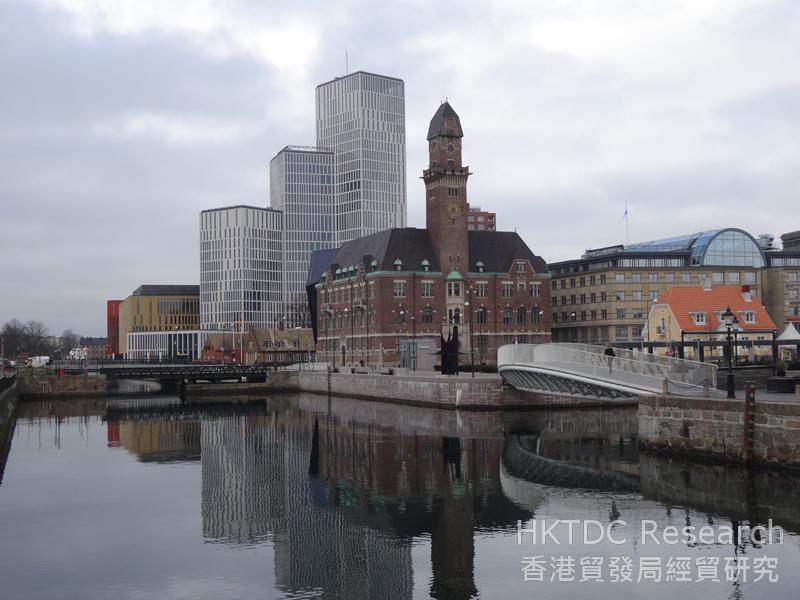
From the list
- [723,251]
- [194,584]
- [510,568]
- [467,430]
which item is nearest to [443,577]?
[510,568]

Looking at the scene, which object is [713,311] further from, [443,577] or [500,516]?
[443,577]

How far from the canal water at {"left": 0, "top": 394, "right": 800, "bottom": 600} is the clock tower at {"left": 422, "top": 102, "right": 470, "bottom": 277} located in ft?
192

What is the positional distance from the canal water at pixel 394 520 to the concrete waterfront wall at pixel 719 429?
1.23m

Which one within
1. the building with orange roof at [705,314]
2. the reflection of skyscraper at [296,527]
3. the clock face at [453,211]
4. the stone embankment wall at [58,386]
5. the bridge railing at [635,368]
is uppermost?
the clock face at [453,211]

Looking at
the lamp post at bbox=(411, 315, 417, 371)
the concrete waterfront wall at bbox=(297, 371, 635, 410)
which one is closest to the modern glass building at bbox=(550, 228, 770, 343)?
the lamp post at bbox=(411, 315, 417, 371)

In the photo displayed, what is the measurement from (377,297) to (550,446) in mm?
63039

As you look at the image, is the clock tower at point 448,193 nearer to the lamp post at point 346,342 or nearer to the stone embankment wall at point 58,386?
the lamp post at point 346,342

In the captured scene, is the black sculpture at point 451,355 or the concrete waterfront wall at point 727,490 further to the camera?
the black sculpture at point 451,355

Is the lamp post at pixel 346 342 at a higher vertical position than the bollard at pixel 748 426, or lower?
higher

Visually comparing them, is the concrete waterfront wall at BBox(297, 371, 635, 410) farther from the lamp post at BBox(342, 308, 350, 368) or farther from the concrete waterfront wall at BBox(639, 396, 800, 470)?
the lamp post at BBox(342, 308, 350, 368)

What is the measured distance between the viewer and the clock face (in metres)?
114

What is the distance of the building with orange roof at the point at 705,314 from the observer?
9319 centimetres

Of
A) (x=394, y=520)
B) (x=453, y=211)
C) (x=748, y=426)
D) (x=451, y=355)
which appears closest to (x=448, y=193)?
(x=453, y=211)

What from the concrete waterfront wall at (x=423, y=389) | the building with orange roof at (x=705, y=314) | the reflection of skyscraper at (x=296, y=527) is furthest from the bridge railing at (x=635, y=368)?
the building with orange roof at (x=705, y=314)
